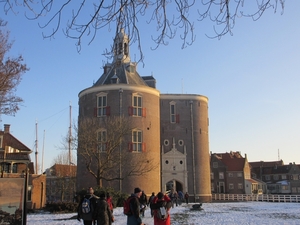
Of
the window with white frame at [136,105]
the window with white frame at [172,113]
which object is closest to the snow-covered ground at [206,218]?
the window with white frame at [136,105]

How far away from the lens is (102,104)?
39.0m

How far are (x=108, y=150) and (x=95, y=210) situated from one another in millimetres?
19061

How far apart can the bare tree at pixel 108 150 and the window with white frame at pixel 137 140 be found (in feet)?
2.22

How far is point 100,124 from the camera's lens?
3744cm

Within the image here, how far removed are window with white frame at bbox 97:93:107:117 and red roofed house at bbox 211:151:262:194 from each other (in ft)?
122

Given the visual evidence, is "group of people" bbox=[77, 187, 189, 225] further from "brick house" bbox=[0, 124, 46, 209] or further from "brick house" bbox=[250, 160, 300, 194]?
"brick house" bbox=[250, 160, 300, 194]

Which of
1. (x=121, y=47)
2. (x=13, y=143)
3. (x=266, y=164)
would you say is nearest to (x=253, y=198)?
(x=13, y=143)

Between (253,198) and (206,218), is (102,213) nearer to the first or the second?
(206,218)

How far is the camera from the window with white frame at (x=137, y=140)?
1487 inches

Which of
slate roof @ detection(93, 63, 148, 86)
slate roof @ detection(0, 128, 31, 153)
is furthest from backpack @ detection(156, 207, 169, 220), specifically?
slate roof @ detection(93, 63, 148, 86)

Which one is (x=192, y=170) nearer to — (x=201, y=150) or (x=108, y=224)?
(x=201, y=150)

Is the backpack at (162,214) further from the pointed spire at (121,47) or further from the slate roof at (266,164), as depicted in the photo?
the slate roof at (266,164)

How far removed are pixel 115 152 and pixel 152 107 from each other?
8.45 meters

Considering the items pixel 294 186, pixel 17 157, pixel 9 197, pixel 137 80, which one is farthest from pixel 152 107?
pixel 294 186
